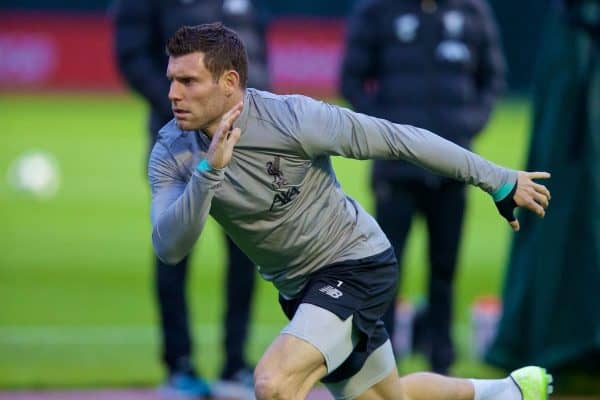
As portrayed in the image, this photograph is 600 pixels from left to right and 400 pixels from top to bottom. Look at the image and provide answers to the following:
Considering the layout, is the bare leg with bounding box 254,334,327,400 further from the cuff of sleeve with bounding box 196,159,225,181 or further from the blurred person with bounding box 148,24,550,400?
the cuff of sleeve with bounding box 196,159,225,181

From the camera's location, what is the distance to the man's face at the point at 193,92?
5.43 meters

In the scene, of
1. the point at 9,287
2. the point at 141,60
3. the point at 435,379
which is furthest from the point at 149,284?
the point at 435,379

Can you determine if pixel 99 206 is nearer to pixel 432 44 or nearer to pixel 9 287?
pixel 9 287

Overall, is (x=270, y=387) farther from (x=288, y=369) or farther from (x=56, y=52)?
(x=56, y=52)

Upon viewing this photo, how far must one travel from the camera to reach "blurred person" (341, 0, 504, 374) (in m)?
8.02

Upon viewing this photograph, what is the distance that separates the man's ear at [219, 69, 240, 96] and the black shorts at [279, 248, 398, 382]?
90 cm

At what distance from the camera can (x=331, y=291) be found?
5758 millimetres

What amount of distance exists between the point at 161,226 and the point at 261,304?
6.39 meters

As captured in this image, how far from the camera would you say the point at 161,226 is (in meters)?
5.40

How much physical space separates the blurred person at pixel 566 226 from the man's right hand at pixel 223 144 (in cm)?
378

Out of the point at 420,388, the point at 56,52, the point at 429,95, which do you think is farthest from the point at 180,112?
the point at 56,52

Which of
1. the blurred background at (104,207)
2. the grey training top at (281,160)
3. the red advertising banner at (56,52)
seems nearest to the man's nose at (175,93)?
the grey training top at (281,160)

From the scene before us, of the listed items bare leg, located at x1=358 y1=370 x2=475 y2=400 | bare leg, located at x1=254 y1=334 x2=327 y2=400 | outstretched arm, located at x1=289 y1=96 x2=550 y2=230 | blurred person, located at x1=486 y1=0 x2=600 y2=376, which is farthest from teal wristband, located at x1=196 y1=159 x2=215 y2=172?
blurred person, located at x1=486 y1=0 x2=600 y2=376

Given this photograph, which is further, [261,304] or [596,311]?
[261,304]
